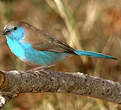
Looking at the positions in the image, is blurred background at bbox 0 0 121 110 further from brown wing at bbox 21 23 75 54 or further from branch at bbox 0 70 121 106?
branch at bbox 0 70 121 106

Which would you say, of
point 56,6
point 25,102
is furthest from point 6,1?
point 25,102

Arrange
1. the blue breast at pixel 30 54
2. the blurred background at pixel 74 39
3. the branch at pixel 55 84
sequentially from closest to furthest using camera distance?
the branch at pixel 55 84, the blue breast at pixel 30 54, the blurred background at pixel 74 39

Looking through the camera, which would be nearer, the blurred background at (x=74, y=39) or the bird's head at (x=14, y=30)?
the bird's head at (x=14, y=30)

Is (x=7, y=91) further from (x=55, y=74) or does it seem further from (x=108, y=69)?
(x=108, y=69)

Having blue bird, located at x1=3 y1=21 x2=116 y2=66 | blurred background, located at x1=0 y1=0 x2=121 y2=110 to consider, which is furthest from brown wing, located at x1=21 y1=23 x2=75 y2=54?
blurred background, located at x1=0 y1=0 x2=121 y2=110

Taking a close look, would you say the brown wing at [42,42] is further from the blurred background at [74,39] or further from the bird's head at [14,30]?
the blurred background at [74,39]

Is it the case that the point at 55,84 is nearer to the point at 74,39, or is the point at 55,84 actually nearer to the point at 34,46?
the point at 34,46

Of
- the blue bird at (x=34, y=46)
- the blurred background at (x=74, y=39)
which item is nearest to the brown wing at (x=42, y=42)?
the blue bird at (x=34, y=46)

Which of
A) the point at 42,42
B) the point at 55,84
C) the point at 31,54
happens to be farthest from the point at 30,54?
the point at 55,84
